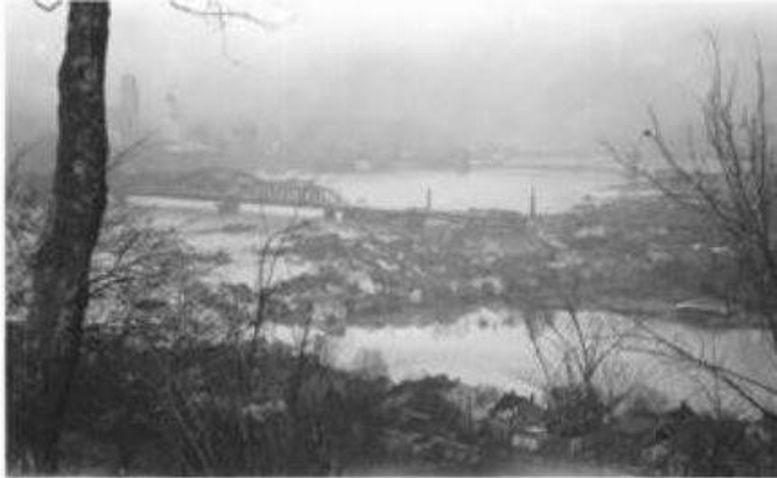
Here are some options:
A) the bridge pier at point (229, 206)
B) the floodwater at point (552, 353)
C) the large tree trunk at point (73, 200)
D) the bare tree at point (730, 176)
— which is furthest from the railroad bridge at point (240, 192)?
the bare tree at point (730, 176)

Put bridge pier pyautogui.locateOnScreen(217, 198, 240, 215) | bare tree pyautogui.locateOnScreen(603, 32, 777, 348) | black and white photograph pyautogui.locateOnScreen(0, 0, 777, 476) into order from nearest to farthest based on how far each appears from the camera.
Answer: bare tree pyautogui.locateOnScreen(603, 32, 777, 348), black and white photograph pyautogui.locateOnScreen(0, 0, 777, 476), bridge pier pyautogui.locateOnScreen(217, 198, 240, 215)

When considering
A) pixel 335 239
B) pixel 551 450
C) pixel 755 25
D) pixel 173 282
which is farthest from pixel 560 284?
pixel 173 282

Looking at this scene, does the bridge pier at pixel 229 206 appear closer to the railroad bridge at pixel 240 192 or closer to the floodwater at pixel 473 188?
the railroad bridge at pixel 240 192

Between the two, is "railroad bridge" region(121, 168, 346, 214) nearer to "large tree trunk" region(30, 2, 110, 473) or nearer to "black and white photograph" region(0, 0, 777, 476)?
"black and white photograph" region(0, 0, 777, 476)

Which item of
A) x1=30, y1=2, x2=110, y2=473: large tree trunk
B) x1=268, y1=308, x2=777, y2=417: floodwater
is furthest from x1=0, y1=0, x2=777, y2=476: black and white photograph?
x1=30, y1=2, x2=110, y2=473: large tree trunk

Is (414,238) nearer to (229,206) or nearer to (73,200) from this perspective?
(229,206)

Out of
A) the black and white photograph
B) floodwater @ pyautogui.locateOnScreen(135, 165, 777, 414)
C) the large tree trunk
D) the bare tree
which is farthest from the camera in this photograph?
floodwater @ pyautogui.locateOnScreen(135, 165, 777, 414)
